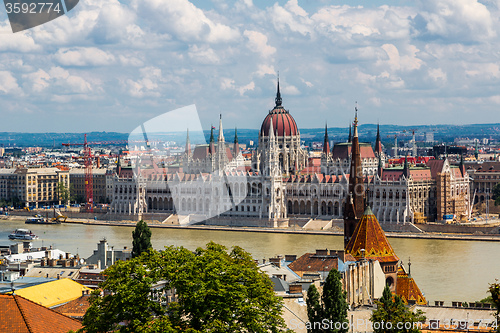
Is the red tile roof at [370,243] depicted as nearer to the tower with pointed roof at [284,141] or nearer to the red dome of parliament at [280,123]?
the tower with pointed roof at [284,141]

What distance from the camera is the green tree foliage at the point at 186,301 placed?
1550 centimetres

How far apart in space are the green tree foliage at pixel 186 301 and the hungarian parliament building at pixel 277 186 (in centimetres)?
4746

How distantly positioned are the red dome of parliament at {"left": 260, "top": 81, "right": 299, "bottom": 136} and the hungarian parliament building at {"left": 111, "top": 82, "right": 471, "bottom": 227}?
80 mm

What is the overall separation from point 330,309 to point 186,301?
3.53m

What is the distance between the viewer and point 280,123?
3219 inches

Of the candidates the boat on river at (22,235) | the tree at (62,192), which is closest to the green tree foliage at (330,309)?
the boat on river at (22,235)

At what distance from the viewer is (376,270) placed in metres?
25.0

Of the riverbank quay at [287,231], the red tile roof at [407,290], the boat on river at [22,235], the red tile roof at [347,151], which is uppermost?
the red tile roof at [347,151]

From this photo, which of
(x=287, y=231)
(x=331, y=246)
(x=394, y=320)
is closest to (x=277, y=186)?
(x=287, y=231)

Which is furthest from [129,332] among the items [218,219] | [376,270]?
[218,219]

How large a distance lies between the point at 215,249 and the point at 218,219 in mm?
50973

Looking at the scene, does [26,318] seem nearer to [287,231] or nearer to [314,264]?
[314,264]

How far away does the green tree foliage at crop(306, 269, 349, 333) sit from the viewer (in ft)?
59.2

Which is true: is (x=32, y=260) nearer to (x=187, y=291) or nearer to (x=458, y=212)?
(x=187, y=291)
